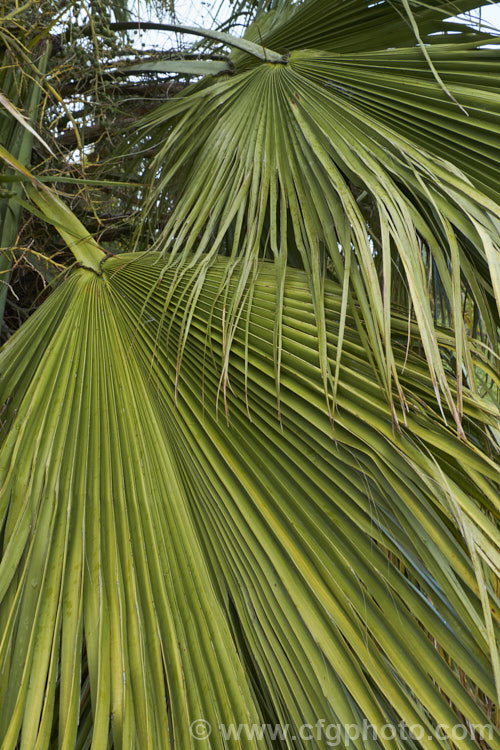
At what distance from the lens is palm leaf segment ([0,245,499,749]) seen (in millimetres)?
630

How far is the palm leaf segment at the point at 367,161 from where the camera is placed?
80 cm

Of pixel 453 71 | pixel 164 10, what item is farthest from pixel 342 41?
pixel 164 10

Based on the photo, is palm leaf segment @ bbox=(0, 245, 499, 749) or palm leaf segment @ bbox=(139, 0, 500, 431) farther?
palm leaf segment @ bbox=(139, 0, 500, 431)
